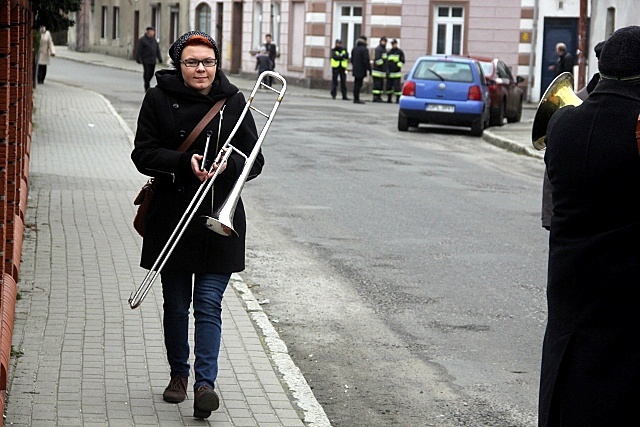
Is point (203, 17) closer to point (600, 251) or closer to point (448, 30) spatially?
point (448, 30)

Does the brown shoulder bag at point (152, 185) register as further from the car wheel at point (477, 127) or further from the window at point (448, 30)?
the window at point (448, 30)

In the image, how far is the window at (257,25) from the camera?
159 feet

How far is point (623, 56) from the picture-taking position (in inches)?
159

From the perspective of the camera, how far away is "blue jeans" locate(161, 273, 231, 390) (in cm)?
586

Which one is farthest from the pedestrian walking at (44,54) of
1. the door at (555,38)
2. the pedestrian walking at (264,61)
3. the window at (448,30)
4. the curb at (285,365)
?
the curb at (285,365)

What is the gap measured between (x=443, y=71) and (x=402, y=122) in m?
1.33

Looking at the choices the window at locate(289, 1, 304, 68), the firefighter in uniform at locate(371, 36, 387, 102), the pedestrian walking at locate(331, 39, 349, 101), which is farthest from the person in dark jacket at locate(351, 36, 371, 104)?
the window at locate(289, 1, 304, 68)

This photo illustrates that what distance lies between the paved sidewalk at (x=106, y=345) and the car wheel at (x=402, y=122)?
13.7 m

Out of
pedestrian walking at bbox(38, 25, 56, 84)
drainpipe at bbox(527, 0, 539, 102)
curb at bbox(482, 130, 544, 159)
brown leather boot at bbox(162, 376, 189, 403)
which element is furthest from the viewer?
drainpipe at bbox(527, 0, 539, 102)

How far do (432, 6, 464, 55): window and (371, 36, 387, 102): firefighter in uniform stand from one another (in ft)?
14.0

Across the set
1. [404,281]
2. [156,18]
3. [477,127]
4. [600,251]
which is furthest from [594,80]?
[156,18]

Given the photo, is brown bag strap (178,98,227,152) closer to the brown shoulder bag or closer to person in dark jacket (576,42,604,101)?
the brown shoulder bag

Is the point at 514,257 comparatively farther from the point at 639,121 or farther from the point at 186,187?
the point at 639,121

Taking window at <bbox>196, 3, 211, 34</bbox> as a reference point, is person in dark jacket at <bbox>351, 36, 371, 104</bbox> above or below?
below
